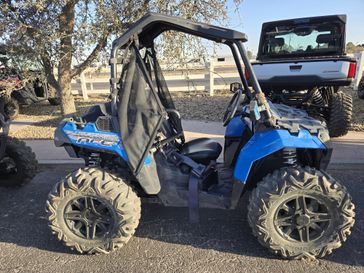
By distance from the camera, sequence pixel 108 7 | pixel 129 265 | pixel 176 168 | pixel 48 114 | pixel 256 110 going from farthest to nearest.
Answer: pixel 48 114 → pixel 108 7 → pixel 176 168 → pixel 129 265 → pixel 256 110

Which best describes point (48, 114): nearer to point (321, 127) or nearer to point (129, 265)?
point (129, 265)

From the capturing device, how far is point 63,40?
629cm

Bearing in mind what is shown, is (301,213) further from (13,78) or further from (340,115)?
(13,78)

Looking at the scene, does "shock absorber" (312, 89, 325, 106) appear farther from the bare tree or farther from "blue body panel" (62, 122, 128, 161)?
"blue body panel" (62, 122, 128, 161)

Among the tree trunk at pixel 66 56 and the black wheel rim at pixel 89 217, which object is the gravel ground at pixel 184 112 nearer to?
the tree trunk at pixel 66 56

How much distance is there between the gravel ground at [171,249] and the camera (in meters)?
2.68

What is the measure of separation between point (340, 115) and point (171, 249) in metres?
4.18

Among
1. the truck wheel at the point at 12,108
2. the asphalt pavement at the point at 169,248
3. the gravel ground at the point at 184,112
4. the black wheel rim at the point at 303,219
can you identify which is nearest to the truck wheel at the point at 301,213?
the black wheel rim at the point at 303,219

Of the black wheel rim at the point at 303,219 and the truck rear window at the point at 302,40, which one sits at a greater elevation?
the truck rear window at the point at 302,40

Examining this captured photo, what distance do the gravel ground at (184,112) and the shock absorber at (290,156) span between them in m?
4.43

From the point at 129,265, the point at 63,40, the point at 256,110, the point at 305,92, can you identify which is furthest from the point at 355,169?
the point at 63,40

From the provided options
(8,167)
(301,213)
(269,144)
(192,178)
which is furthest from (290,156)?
(8,167)

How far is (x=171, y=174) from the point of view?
305 centimetres

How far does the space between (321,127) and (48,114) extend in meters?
8.11
